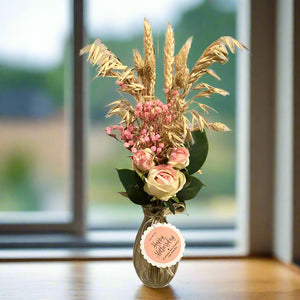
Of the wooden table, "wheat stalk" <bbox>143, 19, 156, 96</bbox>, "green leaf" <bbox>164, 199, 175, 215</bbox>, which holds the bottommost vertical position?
the wooden table

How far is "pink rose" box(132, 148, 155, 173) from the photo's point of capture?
1183 mm

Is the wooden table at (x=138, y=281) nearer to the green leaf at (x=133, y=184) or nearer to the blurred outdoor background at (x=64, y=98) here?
the green leaf at (x=133, y=184)

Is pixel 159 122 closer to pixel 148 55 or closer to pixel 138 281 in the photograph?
pixel 148 55

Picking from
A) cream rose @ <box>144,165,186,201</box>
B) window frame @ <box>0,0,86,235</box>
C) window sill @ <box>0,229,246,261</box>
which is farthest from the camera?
window frame @ <box>0,0,86,235</box>

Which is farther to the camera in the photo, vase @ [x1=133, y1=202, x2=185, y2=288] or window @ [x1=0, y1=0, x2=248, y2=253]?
window @ [x1=0, y1=0, x2=248, y2=253]

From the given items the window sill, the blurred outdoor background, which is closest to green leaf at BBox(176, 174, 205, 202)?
the window sill

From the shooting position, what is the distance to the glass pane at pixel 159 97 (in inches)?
81.8

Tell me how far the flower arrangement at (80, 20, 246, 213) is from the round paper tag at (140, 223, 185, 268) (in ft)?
0.22

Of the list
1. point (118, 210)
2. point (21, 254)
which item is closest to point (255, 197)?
point (118, 210)

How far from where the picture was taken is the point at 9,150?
6.74 ft

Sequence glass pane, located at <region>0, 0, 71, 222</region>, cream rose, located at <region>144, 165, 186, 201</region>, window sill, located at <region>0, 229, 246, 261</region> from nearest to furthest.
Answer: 1. cream rose, located at <region>144, 165, 186, 201</region>
2. window sill, located at <region>0, 229, 246, 261</region>
3. glass pane, located at <region>0, 0, 71, 222</region>

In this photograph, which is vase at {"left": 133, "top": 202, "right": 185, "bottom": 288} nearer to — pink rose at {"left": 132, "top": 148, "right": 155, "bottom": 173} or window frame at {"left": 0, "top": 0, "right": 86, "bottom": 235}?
pink rose at {"left": 132, "top": 148, "right": 155, "bottom": 173}

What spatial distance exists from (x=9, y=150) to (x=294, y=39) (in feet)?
4.30

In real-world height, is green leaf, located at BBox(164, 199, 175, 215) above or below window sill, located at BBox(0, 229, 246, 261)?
above
